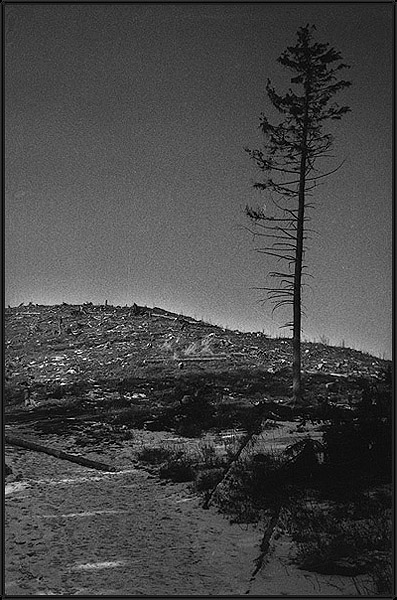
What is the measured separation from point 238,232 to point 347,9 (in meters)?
1.67

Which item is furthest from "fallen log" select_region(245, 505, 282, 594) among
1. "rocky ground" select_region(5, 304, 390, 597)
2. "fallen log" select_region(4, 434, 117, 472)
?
"fallen log" select_region(4, 434, 117, 472)

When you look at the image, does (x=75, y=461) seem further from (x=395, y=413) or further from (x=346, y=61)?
(x=346, y=61)

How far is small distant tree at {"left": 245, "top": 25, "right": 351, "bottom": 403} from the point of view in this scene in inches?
169

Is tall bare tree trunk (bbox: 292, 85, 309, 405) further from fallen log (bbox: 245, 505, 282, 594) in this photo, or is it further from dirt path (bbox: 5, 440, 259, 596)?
dirt path (bbox: 5, 440, 259, 596)

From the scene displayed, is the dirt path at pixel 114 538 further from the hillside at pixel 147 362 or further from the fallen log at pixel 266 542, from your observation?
the hillside at pixel 147 362

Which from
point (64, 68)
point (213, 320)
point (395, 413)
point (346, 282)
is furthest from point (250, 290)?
point (64, 68)

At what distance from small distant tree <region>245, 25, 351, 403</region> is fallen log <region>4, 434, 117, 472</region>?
1501 mm

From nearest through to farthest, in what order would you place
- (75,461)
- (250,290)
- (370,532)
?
(370,532), (75,461), (250,290)

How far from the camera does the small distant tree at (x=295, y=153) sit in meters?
4.29

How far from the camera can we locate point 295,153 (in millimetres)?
4332

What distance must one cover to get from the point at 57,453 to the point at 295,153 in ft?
7.98

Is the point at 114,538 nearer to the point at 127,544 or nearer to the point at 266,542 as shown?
the point at 127,544

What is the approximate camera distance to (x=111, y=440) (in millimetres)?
4066

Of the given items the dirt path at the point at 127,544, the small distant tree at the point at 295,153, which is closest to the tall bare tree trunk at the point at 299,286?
the small distant tree at the point at 295,153
